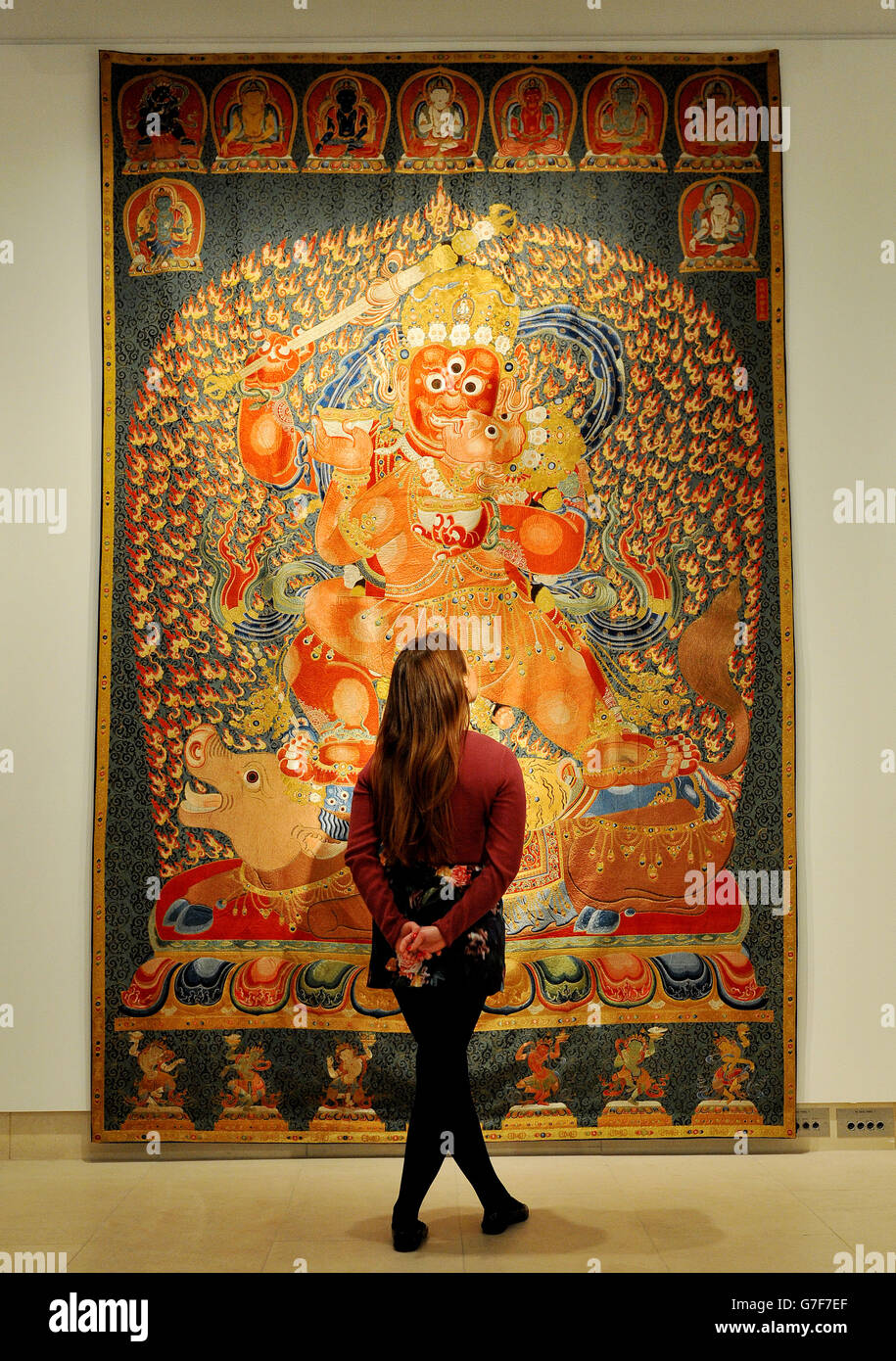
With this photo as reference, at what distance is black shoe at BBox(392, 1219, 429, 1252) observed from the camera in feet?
9.11

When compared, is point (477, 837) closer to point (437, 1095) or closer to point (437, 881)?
point (437, 881)

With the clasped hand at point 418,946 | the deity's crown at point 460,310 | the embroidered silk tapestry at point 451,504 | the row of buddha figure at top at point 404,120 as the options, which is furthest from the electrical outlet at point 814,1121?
the row of buddha figure at top at point 404,120

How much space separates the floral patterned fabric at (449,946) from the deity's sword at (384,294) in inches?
72.3

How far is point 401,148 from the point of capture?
11.8 ft

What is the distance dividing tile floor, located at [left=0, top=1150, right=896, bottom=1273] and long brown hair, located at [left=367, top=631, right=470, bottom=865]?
109cm

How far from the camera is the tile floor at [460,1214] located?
2.74 m

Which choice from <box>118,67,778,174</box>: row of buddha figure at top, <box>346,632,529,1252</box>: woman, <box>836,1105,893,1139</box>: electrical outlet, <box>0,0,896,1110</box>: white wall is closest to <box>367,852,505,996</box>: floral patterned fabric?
<box>346,632,529,1252</box>: woman

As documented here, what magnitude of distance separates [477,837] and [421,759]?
0.28 metres

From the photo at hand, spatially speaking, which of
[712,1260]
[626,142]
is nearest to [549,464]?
[626,142]

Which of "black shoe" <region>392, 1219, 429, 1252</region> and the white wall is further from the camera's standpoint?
the white wall

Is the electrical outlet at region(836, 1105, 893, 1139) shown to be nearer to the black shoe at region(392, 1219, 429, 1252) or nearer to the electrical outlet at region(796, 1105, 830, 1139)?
the electrical outlet at region(796, 1105, 830, 1139)

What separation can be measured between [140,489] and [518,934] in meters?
2.04

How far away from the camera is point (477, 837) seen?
286cm

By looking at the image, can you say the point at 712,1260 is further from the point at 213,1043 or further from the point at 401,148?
the point at 401,148
